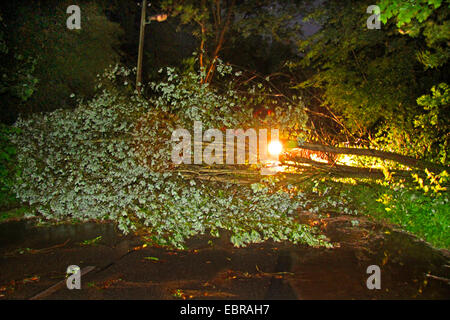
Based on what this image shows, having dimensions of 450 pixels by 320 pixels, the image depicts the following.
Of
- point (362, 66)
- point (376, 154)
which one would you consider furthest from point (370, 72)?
point (376, 154)

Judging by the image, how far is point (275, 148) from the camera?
7.60 meters

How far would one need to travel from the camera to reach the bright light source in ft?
24.9

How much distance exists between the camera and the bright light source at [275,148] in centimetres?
759

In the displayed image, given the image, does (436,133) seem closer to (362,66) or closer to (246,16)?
(362,66)

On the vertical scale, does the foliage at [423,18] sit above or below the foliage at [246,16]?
below

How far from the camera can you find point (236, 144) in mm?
7598

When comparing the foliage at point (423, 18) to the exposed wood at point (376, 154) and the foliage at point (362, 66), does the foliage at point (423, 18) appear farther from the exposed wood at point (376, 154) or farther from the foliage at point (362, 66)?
the exposed wood at point (376, 154)

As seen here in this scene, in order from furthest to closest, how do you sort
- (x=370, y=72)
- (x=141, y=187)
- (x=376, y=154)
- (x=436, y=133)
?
(x=370, y=72) → (x=436, y=133) → (x=376, y=154) → (x=141, y=187)

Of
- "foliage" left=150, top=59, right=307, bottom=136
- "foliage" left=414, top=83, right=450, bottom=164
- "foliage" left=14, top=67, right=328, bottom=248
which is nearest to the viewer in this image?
"foliage" left=14, top=67, right=328, bottom=248

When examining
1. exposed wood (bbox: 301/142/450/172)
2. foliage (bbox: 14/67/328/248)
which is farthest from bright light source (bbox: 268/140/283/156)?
foliage (bbox: 14/67/328/248)

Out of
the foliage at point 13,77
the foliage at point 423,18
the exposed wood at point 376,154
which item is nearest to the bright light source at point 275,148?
the exposed wood at point 376,154

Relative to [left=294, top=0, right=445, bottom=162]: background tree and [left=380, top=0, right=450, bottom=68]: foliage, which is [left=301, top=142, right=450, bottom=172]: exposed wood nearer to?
[left=380, top=0, right=450, bottom=68]: foliage

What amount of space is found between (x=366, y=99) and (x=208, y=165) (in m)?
6.87
